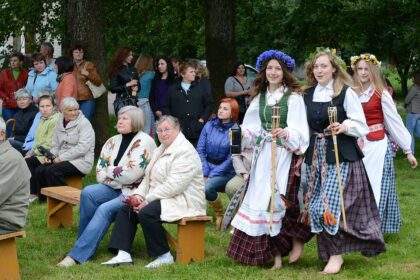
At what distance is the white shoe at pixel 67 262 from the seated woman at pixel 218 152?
1953 mm

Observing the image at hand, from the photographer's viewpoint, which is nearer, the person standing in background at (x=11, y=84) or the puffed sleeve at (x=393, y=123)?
the puffed sleeve at (x=393, y=123)

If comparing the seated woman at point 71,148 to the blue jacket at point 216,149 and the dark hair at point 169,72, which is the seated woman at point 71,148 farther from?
the dark hair at point 169,72

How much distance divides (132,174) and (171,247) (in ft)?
2.66

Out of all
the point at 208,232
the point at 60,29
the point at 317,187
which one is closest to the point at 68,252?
the point at 208,232

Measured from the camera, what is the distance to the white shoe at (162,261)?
7.55 meters

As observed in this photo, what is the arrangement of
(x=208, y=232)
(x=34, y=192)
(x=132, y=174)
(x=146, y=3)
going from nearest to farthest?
(x=132, y=174) < (x=208, y=232) < (x=34, y=192) < (x=146, y=3)

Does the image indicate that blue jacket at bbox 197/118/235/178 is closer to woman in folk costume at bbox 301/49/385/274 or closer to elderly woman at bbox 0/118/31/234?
woman in folk costume at bbox 301/49/385/274

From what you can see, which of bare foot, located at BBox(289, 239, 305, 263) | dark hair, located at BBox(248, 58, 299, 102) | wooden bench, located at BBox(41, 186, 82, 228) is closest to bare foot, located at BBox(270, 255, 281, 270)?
bare foot, located at BBox(289, 239, 305, 263)

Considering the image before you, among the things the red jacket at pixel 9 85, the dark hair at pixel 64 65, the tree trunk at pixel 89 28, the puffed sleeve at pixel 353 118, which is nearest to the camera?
the puffed sleeve at pixel 353 118

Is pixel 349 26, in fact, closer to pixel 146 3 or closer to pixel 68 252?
pixel 146 3

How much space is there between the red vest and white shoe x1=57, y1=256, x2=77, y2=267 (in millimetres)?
2994

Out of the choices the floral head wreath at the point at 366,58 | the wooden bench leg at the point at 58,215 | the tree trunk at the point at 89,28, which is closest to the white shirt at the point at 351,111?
the floral head wreath at the point at 366,58

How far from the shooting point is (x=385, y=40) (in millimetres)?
18688

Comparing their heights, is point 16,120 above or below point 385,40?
below
